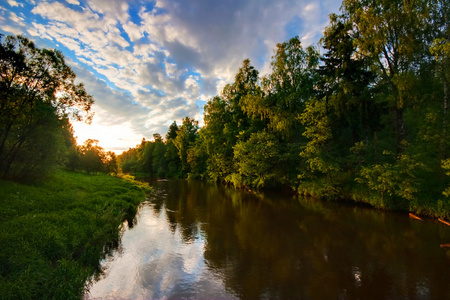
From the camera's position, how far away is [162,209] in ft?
66.4

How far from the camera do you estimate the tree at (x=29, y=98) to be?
47.4 ft

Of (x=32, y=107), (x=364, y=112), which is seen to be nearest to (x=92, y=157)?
(x=32, y=107)

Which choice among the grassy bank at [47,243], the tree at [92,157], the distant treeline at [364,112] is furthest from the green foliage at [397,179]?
the tree at [92,157]

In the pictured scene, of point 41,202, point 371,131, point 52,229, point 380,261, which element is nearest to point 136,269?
point 52,229

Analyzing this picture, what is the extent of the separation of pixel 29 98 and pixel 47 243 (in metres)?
14.2

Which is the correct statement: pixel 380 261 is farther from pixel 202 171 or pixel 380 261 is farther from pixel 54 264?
pixel 202 171

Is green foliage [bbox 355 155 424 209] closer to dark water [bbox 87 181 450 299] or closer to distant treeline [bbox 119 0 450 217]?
distant treeline [bbox 119 0 450 217]

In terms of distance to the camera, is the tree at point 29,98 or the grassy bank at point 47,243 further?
the tree at point 29,98

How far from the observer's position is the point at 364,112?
2209 centimetres

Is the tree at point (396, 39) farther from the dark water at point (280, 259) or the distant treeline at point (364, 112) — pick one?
the dark water at point (280, 259)

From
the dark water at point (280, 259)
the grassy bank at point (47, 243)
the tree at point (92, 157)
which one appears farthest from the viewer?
the tree at point (92, 157)

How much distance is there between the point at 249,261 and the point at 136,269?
192 inches

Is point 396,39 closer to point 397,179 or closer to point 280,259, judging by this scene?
point 397,179

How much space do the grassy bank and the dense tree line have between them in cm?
346
